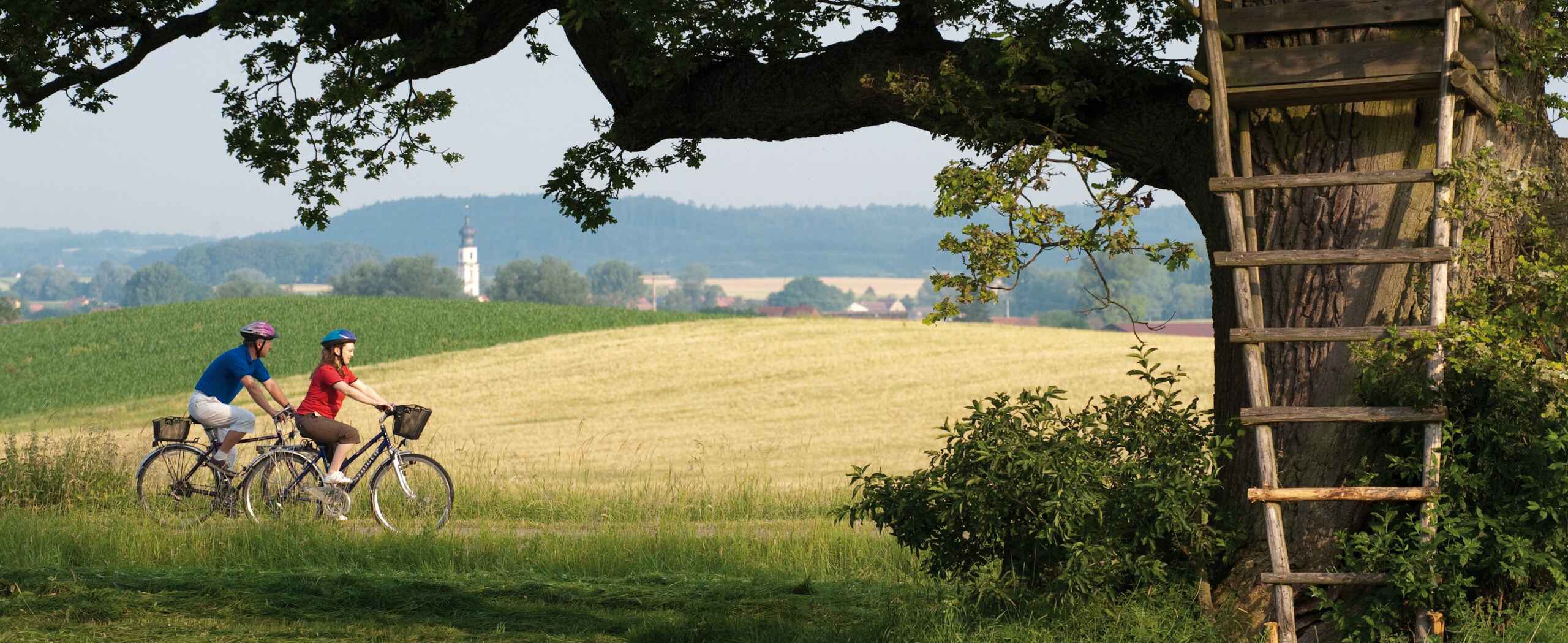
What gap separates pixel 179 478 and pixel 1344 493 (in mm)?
10562

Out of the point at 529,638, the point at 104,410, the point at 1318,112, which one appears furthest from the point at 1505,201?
the point at 104,410

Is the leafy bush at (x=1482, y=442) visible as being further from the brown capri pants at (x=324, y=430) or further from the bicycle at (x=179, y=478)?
the bicycle at (x=179, y=478)

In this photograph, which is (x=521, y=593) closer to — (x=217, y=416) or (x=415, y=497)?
(x=415, y=497)

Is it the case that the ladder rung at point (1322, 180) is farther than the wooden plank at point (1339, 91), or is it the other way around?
the wooden plank at point (1339, 91)

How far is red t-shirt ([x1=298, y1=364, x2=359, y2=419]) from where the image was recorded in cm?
1345

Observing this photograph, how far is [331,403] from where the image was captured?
13.7 metres

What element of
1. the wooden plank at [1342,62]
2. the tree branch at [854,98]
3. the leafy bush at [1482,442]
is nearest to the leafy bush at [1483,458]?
the leafy bush at [1482,442]

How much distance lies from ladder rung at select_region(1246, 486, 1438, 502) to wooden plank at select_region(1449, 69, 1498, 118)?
1.99 metres

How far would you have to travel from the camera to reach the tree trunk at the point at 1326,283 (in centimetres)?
812

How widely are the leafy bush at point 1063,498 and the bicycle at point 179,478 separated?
25.6ft

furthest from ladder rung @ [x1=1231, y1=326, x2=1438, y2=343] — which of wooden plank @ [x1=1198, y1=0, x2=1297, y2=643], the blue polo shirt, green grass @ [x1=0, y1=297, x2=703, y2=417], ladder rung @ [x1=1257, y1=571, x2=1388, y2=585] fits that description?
green grass @ [x1=0, y1=297, x2=703, y2=417]

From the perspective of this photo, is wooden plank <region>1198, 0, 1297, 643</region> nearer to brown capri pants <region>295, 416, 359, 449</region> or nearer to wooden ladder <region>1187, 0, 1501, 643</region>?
wooden ladder <region>1187, 0, 1501, 643</region>

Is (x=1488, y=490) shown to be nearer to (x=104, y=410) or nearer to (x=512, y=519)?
(x=512, y=519)

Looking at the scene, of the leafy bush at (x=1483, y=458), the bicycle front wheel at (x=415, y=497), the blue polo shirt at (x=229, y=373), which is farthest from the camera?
the blue polo shirt at (x=229, y=373)
